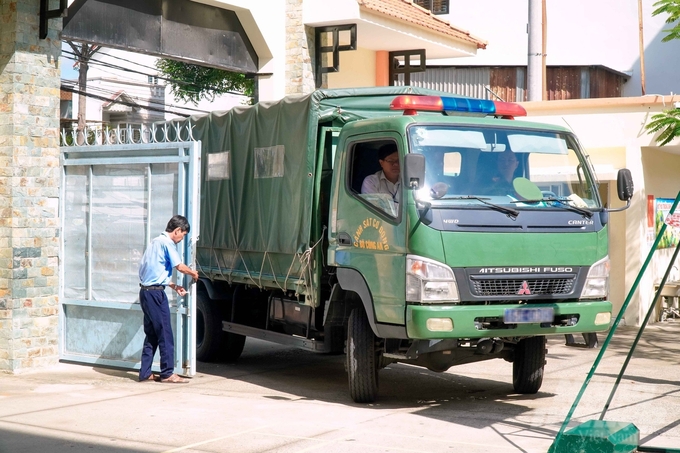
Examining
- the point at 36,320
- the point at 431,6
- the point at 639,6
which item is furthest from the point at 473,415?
the point at 431,6

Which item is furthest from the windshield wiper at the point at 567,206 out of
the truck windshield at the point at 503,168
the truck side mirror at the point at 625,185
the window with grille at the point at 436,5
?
the window with grille at the point at 436,5

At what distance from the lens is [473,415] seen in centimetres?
811

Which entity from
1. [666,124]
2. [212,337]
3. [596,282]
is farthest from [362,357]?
[666,124]

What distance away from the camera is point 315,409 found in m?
8.43

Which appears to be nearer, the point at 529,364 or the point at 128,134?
the point at 529,364

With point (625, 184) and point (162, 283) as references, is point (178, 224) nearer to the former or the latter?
point (162, 283)

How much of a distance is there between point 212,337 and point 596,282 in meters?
4.95

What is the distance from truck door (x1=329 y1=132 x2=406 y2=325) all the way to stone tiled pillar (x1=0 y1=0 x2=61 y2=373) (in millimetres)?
3677

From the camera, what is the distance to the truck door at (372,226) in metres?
8.01

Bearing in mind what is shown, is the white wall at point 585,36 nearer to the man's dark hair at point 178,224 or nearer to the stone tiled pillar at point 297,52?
the stone tiled pillar at point 297,52

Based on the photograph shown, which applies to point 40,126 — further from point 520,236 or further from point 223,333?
point 520,236

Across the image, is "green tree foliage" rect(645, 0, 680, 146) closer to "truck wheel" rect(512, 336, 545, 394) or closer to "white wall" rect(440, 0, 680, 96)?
"truck wheel" rect(512, 336, 545, 394)

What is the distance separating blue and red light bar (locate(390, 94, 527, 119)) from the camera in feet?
28.0

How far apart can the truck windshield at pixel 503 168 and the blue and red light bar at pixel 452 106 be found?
0.37m
